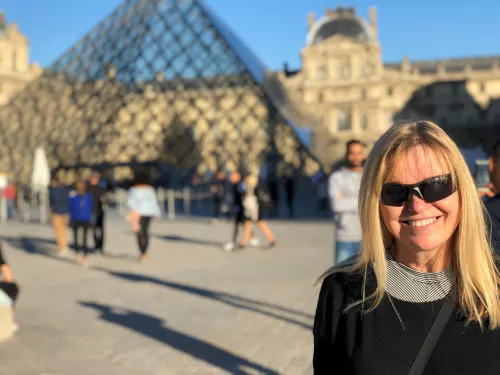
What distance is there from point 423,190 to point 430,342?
1.11ft

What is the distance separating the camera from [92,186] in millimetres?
10844

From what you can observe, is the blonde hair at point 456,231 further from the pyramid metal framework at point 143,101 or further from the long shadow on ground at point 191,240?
the pyramid metal framework at point 143,101

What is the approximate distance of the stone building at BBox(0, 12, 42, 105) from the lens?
138 feet

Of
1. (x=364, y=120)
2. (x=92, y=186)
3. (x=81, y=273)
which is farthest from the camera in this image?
(x=364, y=120)

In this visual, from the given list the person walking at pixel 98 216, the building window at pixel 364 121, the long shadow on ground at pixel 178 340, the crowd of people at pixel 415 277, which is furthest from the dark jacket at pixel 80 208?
the building window at pixel 364 121

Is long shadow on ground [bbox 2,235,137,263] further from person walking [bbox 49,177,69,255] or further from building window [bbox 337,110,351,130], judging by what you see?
building window [bbox 337,110,351,130]

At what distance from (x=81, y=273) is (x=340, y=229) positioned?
4529mm

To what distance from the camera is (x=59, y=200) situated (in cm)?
1096

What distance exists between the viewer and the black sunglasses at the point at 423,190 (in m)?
1.56

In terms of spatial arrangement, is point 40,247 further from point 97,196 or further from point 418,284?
point 418,284

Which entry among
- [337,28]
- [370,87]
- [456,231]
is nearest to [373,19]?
[337,28]

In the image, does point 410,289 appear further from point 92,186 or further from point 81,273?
point 92,186

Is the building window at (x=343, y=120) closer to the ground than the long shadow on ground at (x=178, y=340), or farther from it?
farther from it

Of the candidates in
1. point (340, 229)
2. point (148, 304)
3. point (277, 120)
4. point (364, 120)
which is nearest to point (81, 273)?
point (148, 304)
